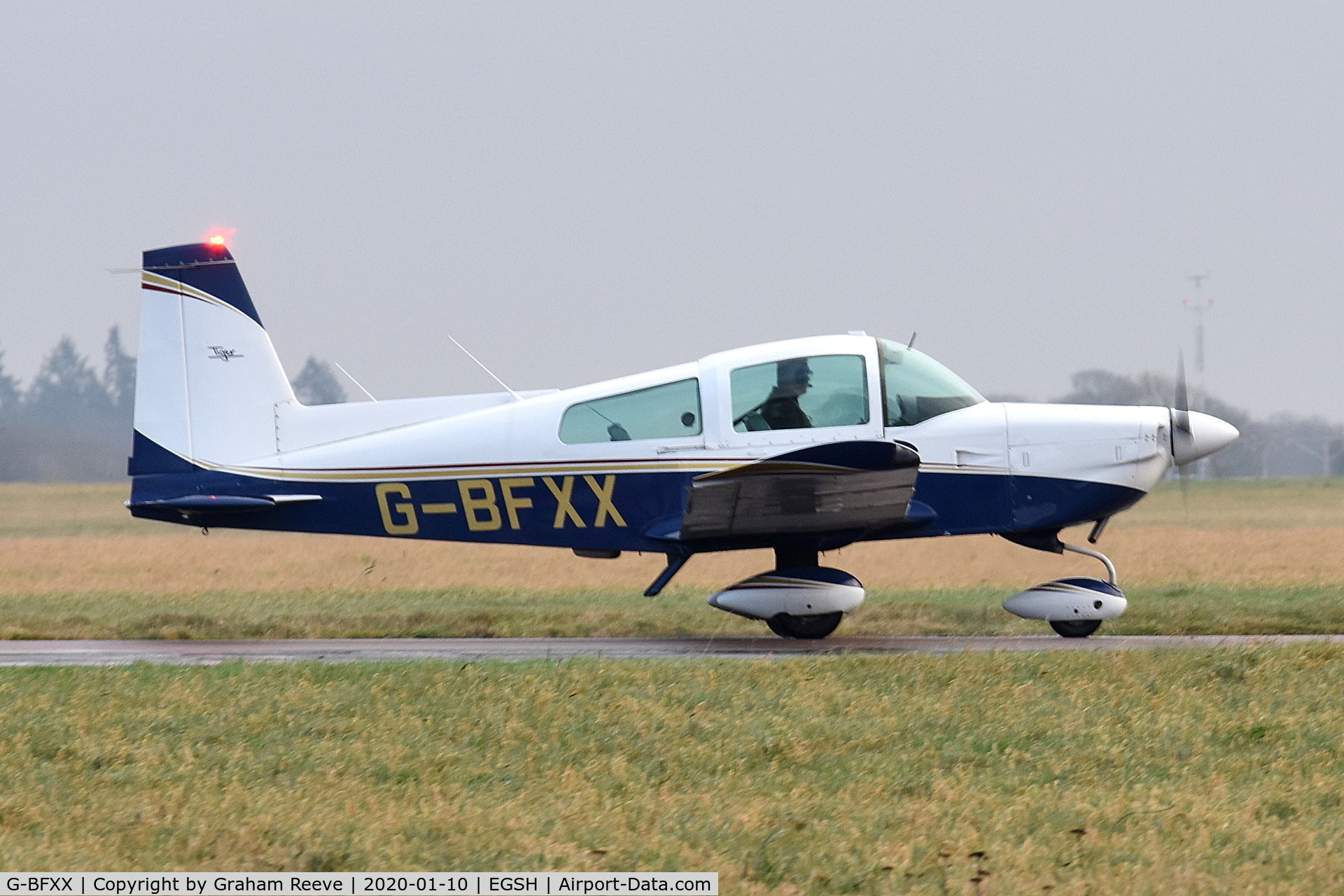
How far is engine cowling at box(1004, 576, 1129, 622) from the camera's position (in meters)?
10.6

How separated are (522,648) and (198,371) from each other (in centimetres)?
384

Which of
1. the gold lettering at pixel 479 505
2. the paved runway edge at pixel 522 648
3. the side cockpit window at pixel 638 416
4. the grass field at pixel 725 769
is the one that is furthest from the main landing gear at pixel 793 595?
the grass field at pixel 725 769

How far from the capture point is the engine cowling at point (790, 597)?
1076cm

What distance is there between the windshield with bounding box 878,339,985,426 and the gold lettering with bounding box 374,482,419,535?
399 centimetres

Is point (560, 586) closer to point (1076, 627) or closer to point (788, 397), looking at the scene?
point (788, 397)

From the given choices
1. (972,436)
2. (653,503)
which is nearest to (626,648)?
(653,503)

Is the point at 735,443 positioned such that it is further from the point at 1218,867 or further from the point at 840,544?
the point at 1218,867

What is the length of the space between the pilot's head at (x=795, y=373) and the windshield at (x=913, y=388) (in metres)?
0.61

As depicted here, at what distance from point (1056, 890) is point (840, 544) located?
673 cm

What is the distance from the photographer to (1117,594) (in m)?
10.8

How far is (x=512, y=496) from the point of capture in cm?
1102

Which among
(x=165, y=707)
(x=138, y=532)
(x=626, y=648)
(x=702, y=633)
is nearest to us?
(x=165, y=707)

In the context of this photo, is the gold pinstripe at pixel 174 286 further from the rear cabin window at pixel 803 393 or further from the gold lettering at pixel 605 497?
the rear cabin window at pixel 803 393

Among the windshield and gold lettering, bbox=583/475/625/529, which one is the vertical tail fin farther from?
the windshield
